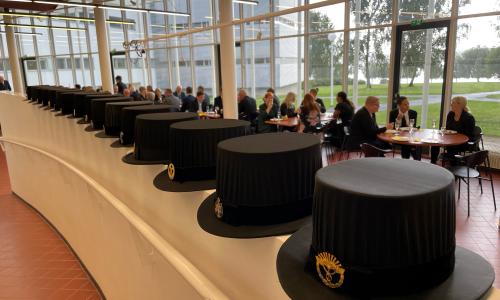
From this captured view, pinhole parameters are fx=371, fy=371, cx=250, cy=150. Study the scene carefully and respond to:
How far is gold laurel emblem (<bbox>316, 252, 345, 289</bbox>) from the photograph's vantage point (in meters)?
0.78

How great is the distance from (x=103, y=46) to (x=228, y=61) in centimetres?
606

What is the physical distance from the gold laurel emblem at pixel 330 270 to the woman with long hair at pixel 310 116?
6.31 meters

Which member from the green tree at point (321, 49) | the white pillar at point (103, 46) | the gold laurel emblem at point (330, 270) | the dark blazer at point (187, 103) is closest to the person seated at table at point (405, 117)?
the green tree at point (321, 49)

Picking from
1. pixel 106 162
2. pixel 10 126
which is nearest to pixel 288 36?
pixel 10 126

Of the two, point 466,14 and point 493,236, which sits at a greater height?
point 466,14

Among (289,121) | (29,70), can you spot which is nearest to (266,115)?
(289,121)

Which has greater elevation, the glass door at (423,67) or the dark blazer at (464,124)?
the glass door at (423,67)

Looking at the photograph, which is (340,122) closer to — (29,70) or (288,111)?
(288,111)

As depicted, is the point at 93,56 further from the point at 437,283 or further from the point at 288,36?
the point at 437,283

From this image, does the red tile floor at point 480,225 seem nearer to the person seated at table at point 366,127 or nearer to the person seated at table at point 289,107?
the person seated at table at point 366,127

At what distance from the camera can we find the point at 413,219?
28.5 inches

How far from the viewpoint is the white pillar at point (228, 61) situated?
5.53 m

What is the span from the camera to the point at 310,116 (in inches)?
280

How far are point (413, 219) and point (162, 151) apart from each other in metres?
1.37
